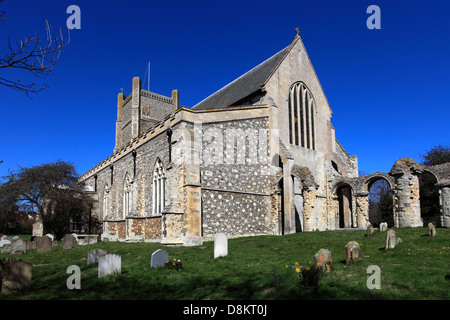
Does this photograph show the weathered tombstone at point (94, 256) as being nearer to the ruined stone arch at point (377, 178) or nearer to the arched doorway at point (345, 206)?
the ruined stone arch at point (377, 178)

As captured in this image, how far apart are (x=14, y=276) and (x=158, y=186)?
13.5 metres

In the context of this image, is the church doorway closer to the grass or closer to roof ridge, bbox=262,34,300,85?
roof ridge, bbox=262,34,300,85

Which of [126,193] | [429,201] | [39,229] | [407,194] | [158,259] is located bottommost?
[39,229]

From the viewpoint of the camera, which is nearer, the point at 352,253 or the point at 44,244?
the point at 352,253

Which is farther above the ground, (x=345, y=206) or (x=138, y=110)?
(x=138, y=110)

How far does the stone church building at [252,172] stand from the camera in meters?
17.3

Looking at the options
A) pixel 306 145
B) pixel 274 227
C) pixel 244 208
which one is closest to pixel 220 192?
pixel 244 208

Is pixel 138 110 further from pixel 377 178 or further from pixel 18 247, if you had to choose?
pixel 377 178

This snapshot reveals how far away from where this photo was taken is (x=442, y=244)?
1161cm

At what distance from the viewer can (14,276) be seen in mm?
7324

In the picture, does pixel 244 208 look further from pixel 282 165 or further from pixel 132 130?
pixel 132 130

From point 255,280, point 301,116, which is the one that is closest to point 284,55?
point 301,116

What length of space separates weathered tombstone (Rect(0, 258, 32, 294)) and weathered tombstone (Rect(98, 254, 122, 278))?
158 centimetres
